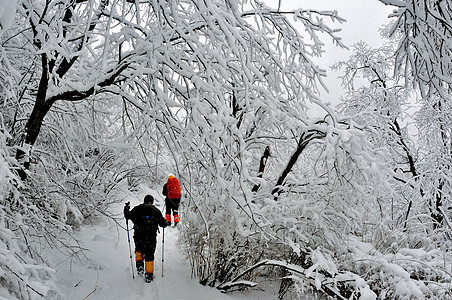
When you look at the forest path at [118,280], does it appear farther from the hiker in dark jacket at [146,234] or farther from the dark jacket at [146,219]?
the dark jacket at [146,219]

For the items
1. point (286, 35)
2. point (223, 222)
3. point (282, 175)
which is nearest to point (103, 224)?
point (223, 222)

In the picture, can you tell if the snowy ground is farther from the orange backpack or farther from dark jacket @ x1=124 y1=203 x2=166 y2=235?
the orange backpack

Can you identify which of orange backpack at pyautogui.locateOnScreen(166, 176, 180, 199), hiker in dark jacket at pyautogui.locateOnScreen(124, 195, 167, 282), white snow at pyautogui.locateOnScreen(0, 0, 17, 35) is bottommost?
hiker in dark jacket at pyautogui.locateOnScreen(124, 195, 167, 282)

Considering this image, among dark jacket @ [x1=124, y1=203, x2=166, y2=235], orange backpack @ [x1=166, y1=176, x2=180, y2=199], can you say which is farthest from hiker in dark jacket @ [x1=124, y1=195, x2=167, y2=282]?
orange backpack @ [x1=166, y1=176, x2=180, y2=199]

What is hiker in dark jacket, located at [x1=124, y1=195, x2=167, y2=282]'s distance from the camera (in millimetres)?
4637

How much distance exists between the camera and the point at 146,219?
496cm

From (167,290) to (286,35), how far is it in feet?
12.8

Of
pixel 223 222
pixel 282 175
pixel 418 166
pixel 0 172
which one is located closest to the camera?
pixel 0 172

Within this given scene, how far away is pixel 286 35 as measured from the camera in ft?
11.1

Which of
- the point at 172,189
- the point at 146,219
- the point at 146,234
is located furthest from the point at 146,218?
the point at 172,189

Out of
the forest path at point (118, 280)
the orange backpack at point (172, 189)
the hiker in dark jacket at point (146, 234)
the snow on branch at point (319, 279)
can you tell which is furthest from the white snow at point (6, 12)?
the orange backpack at point (172, 189)

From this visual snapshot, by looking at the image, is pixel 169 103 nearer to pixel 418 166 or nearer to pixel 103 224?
pixel 103 224

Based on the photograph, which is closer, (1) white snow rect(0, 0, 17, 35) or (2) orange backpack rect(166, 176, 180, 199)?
(1) white snow rect(0, 0, 17, 35)

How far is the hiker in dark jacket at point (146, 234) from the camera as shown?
464 centimetres
